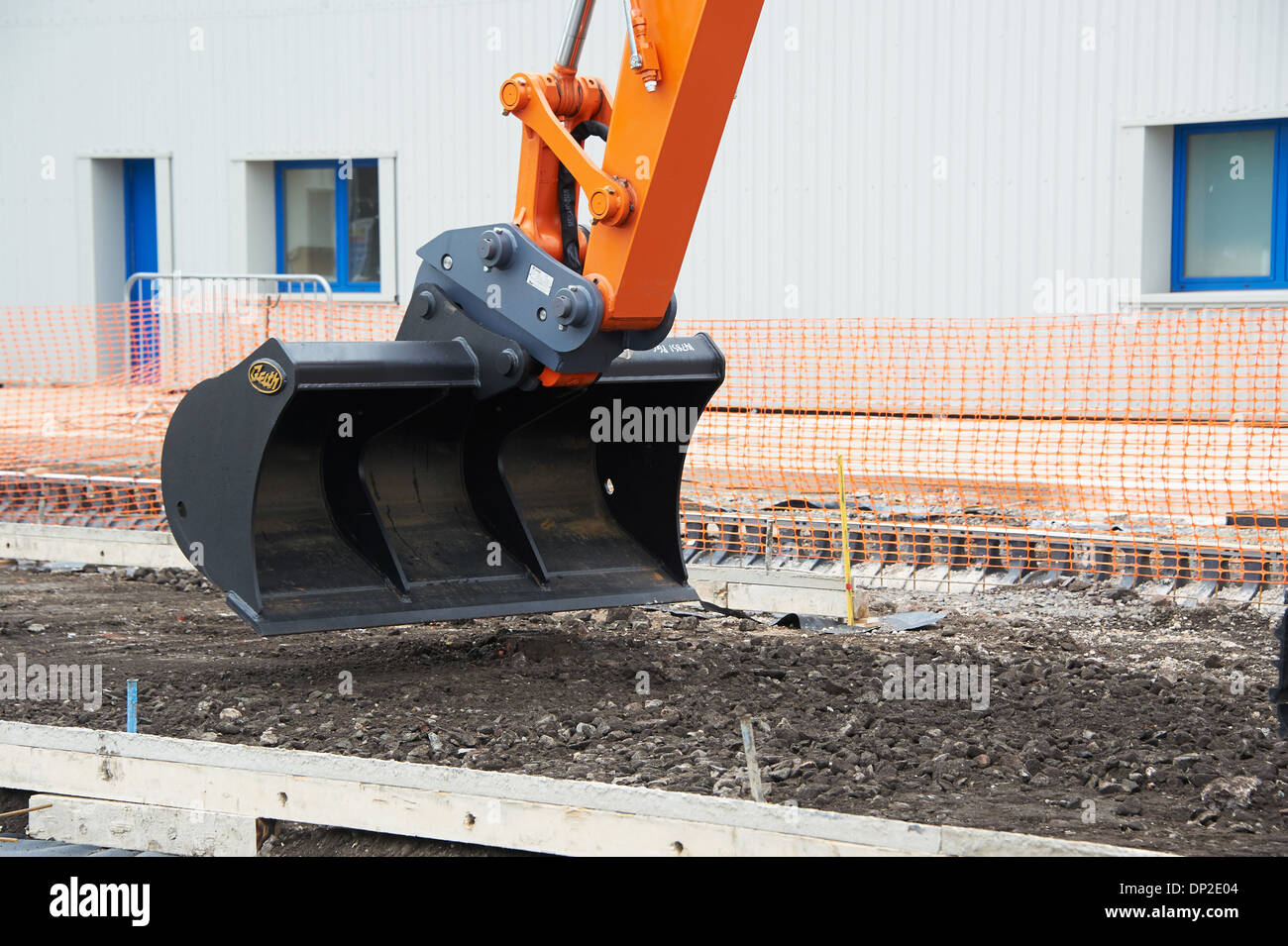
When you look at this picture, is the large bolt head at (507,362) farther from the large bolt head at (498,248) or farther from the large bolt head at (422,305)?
the large bolt head at (422,305)

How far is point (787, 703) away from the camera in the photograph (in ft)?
19.1

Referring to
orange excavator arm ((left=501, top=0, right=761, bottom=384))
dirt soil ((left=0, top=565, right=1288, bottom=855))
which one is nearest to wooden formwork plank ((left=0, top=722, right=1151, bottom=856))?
dirt soil ((left=0, top=565, right=1288, bottom=855))

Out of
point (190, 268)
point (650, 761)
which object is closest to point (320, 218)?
point (190, 268)

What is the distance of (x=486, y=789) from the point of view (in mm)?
4328

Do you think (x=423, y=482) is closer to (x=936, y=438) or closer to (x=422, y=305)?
(x=422, y=305)

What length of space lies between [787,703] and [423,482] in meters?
1.77

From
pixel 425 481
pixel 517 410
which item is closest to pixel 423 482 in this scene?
pixel 425 481

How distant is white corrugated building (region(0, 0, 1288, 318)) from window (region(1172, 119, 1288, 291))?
19mm

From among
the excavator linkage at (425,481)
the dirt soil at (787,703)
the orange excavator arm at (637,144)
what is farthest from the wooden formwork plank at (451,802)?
the orange excavator arm at (637,144)

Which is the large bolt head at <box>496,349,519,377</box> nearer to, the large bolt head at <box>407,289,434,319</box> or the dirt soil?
the large bolt head at <box>407,289,434,319</box>

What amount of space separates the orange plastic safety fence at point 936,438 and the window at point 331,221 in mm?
1132
